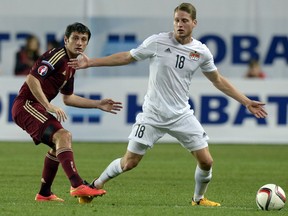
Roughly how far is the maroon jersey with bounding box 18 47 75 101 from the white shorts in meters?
0.94

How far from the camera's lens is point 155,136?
10750 mm

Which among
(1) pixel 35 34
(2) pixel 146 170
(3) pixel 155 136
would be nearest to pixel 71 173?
(3) pixel 155 136

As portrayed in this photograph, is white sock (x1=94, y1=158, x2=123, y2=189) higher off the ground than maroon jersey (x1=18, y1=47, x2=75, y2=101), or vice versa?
maroon jersey (x1=18, y1=47, x2=75, y2=101)

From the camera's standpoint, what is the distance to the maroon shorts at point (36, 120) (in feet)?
34.7

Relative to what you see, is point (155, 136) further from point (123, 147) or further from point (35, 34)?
point (35, 34)

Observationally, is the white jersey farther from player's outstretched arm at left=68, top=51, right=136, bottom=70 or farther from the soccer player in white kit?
player's outstretched arm at left=68, top=51, right=136, bottom=70

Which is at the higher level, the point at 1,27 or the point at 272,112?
the point at 1,27

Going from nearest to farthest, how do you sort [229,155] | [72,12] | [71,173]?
[71,173] < [229,155] < [72,12]

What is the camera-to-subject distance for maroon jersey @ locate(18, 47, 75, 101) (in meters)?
10.6

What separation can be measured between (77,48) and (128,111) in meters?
10.3

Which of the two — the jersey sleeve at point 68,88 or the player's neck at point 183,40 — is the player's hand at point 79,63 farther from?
the player's neck at point 183,40

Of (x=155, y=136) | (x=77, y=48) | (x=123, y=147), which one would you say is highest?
(x=77, y=48)

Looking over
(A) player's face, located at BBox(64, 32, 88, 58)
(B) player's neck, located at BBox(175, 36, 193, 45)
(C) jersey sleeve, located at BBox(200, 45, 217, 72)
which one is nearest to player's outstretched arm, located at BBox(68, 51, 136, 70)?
(A) player's face, located at BBox(64, 32, 88, 58)

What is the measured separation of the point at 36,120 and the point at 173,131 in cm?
145
